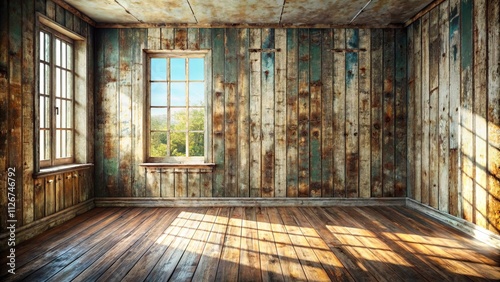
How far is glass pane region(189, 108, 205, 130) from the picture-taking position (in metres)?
4.02

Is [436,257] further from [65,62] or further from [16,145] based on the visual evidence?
[65,62]

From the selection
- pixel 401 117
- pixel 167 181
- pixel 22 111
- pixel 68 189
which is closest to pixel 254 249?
pixel 167 181

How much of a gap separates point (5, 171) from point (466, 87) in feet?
14.1

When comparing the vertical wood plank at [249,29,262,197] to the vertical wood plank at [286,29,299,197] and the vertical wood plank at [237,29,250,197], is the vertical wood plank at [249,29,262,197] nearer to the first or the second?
the vertical wood plank at [237,29,250,197]

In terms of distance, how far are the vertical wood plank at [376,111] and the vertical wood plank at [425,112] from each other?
1.67 feet

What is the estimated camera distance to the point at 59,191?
322cm

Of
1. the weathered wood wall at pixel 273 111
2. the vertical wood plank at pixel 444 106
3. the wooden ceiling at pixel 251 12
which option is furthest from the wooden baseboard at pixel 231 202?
the wooden ceiling at pixel 251 12

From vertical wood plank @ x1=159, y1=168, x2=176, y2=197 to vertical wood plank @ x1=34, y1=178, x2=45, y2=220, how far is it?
1.32m

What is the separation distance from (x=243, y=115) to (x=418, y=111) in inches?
87.6

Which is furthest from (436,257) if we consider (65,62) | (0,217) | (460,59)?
(65,62)

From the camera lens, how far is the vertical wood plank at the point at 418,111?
3.65 meters

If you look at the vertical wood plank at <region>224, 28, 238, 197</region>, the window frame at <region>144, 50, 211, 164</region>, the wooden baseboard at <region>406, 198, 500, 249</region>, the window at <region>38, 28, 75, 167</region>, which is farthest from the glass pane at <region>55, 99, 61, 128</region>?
the wooden baseboard at <region>406, 198, 500, 249</region>

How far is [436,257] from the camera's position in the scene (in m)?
2.26

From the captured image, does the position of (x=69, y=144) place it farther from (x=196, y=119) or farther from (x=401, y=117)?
(x=401, y=117)
